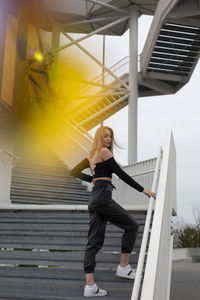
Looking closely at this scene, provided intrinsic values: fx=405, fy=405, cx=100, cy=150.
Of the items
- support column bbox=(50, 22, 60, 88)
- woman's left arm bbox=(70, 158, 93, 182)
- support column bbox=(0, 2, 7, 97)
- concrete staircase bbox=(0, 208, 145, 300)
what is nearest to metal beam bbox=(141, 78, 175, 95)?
support column bbox=(50, 22, 60, 88)

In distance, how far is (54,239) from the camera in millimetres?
5047

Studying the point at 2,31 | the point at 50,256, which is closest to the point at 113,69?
the point at 2,31

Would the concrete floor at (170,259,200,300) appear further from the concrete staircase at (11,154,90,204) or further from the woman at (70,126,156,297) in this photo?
the concrete staircase at (11,154,90,204)

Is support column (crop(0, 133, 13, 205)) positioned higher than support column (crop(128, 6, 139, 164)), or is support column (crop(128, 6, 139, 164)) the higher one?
support column (crop(128, 6, 139, 164))

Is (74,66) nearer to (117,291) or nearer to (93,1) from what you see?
(93,1)

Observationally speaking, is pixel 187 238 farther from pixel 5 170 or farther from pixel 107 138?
pixel 107 138

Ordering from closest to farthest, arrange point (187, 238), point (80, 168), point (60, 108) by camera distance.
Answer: point (80, 168) → point (187, 238) → point (60, 108)

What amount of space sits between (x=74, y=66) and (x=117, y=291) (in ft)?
69.7

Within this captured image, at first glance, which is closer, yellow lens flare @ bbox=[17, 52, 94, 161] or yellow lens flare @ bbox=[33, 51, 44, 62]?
yellow lens flare @ bbox=[17, 52, 94, 161]

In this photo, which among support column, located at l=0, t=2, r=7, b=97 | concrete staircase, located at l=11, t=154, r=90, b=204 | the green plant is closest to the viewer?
concrete staircase, located at l=11, t=154, r=90, b=204

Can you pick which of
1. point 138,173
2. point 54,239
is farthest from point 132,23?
point 54,239

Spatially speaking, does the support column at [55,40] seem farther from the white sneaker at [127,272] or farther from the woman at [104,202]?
the white sneaker at [127,272]

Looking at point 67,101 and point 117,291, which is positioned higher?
point 67,101

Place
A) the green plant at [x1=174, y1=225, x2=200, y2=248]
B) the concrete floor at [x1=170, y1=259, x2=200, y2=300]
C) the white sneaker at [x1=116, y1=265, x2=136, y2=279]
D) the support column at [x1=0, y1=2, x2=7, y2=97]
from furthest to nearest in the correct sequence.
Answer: the green plant at [x1=174, y1=225, x2=200, y2=248]
the support column at [x1=0, y1=2, x2=7, y2=97]
the concrete floor at [x1=170, y1=259, x2=200, y2=300]
the white sneaker at [x1=116, y1=265, x2=136, y2=279]
